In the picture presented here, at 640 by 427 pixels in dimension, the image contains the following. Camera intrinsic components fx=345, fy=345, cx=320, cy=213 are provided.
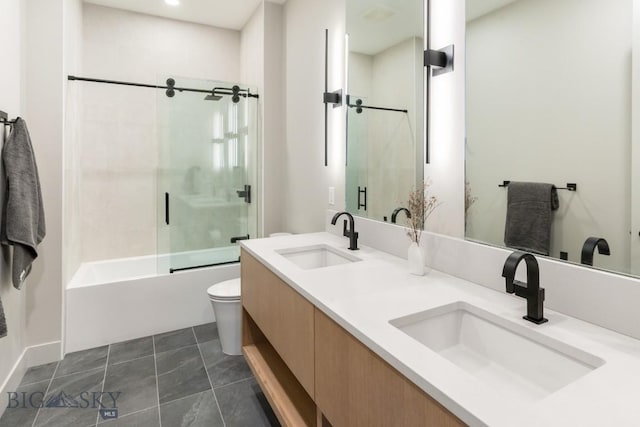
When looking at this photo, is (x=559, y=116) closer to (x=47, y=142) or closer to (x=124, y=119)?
(x=47, y=142)

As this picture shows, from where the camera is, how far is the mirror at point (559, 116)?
92 cm

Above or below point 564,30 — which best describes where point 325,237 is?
below

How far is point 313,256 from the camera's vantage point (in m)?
2.00

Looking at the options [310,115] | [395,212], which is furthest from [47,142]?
[395,212]

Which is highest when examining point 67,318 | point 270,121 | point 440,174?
point 270,121

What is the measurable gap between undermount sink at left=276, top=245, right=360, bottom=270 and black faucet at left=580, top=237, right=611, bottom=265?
3.39 ft

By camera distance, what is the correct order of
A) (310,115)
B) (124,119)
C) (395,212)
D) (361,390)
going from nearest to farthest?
(361,390) → (395,212) → (310,115) → (124,119)

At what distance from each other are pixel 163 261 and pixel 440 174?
231 centimetres

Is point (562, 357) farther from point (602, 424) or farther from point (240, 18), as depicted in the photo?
point (240, 18)

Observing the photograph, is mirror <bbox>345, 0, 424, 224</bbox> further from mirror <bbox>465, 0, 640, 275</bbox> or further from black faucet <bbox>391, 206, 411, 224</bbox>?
mirror <bbox>465, 0, 640, 275</bbox>

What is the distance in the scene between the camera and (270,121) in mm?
3082

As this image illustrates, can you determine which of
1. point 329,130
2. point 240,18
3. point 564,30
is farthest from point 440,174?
point 240,18

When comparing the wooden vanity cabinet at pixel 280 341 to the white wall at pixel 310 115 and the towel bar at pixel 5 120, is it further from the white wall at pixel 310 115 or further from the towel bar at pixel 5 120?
the towel bar at pixel 5 120

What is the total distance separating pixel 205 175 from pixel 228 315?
1.25m
